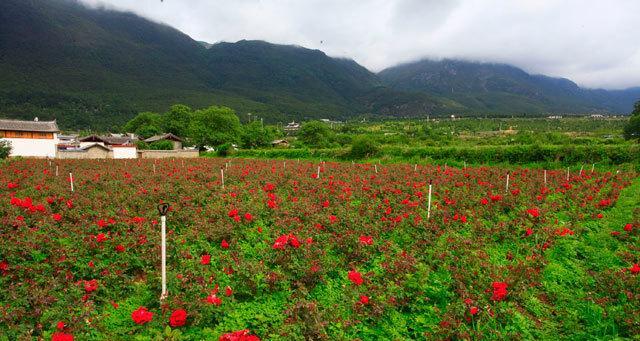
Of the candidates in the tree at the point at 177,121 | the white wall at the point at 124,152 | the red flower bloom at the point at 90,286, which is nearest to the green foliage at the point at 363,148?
the white wall at the point at 124,152

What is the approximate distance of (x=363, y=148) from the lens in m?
36.1

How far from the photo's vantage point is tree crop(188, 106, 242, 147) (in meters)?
64.8

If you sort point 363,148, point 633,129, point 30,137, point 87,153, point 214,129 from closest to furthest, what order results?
point 363,148
point 30,137
point 87,153
point 633,129
point 214,129

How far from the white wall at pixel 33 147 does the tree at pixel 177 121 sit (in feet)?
118

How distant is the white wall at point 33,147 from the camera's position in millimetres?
42375

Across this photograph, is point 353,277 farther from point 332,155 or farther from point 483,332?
point 332,155

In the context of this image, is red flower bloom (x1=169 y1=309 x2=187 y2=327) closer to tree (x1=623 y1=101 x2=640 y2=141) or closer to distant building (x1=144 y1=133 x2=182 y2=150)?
distant building (x1=144 y1=133 x2=182 y2=150)

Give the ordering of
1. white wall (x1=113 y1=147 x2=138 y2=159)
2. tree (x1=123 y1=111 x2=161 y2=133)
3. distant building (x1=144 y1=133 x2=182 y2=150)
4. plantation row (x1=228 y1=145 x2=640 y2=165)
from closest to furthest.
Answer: plantation row (x1=228 y1=145 x2=640 y2=165), white wall (x1=113 y1=147 x2=138 y2=159), distant building (x1=144 y1=133 x2=182 y2=150), tree (x1=123 y1=111 x2=161 y2=133)

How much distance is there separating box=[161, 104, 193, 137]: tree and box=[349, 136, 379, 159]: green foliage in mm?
56389

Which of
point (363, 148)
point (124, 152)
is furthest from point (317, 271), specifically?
point (124, 152)

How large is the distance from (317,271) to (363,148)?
3142 centimetres

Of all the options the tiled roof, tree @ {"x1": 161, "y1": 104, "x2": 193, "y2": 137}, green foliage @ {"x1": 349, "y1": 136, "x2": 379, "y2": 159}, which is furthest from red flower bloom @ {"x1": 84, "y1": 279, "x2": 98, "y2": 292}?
tree @ {"x1": 161, "y1": 104, "x2": 193, "y2": 137}

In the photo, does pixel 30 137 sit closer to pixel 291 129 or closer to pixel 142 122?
pixel 142 122

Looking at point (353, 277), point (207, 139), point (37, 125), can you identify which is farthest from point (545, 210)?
point (207, 139)
